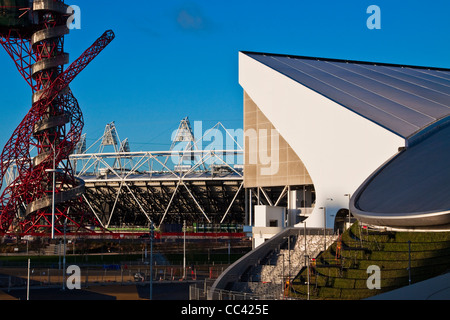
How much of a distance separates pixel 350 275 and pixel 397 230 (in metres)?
3.59

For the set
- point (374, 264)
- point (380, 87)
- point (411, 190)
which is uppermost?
point (380, 87)

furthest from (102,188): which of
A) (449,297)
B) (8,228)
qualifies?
(449,297)

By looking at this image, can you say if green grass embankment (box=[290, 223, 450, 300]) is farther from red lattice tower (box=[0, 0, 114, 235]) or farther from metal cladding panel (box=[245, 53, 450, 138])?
red lattice tower (box=[0, 0, 114, 235])

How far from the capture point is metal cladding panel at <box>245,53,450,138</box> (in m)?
48.6

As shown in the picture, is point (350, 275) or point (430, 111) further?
point (430, 111)

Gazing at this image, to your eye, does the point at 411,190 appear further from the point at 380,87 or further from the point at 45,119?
the point at 45,119

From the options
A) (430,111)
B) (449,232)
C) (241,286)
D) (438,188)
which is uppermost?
(430,111)

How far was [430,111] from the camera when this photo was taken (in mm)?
50312

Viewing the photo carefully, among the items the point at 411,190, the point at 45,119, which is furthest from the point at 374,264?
the point at 45,119

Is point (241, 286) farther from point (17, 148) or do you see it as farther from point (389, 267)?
point (17, 148)

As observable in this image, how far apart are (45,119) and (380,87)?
3829cm

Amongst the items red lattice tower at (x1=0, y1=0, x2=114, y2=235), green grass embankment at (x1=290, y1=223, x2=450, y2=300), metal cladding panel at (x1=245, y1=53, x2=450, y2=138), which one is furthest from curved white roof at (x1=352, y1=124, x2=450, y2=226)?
red lattice tower at (x1=0, y1=0, x2=114, y2=235)

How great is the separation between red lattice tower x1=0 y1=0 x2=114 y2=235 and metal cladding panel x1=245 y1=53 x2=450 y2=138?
25.0 metres

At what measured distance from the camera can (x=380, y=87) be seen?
57.2 metres
